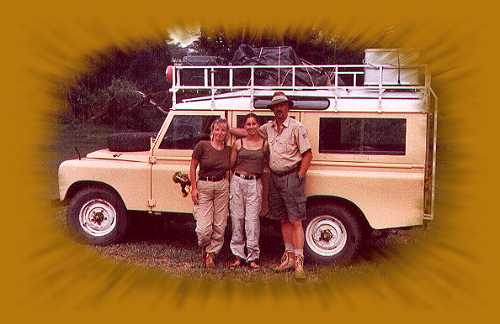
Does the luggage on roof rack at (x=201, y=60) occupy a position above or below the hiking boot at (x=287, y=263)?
above

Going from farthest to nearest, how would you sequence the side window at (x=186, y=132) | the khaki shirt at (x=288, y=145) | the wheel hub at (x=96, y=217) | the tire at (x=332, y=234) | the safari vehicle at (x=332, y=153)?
1. the wheel hub at (x=96, y=217)
2. the side window at (x=186, y=132)
3. the tire at (x=332, y=234)
4. the safari vehicle at (x=332, y=153)
5. the khaki shirt at (x=288, y=145)

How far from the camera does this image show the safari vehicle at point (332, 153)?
559cm

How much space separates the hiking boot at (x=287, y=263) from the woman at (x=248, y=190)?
0.81ft

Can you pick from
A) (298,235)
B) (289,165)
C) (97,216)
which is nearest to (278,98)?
(289,165)

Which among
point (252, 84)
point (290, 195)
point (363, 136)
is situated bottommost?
point (290, 195)

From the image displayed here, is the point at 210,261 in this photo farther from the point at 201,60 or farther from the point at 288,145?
the point at 201,60

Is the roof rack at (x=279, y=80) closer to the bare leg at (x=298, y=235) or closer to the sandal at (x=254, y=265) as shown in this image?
the bare leg at (x=298, y=235)

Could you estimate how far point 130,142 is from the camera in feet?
22.0

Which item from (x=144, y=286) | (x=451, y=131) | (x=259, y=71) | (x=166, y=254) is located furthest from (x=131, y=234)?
(x=451, y=131)

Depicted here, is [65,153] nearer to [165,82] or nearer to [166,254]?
Answer: [165,82]

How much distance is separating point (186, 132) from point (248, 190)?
1.13m

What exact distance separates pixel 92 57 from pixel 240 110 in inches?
104

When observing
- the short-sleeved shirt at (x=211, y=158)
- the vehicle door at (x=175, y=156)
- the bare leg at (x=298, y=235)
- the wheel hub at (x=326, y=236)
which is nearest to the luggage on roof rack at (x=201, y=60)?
the short-sleeved shirt at (x=211, y=158)

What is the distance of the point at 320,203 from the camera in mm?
5938
